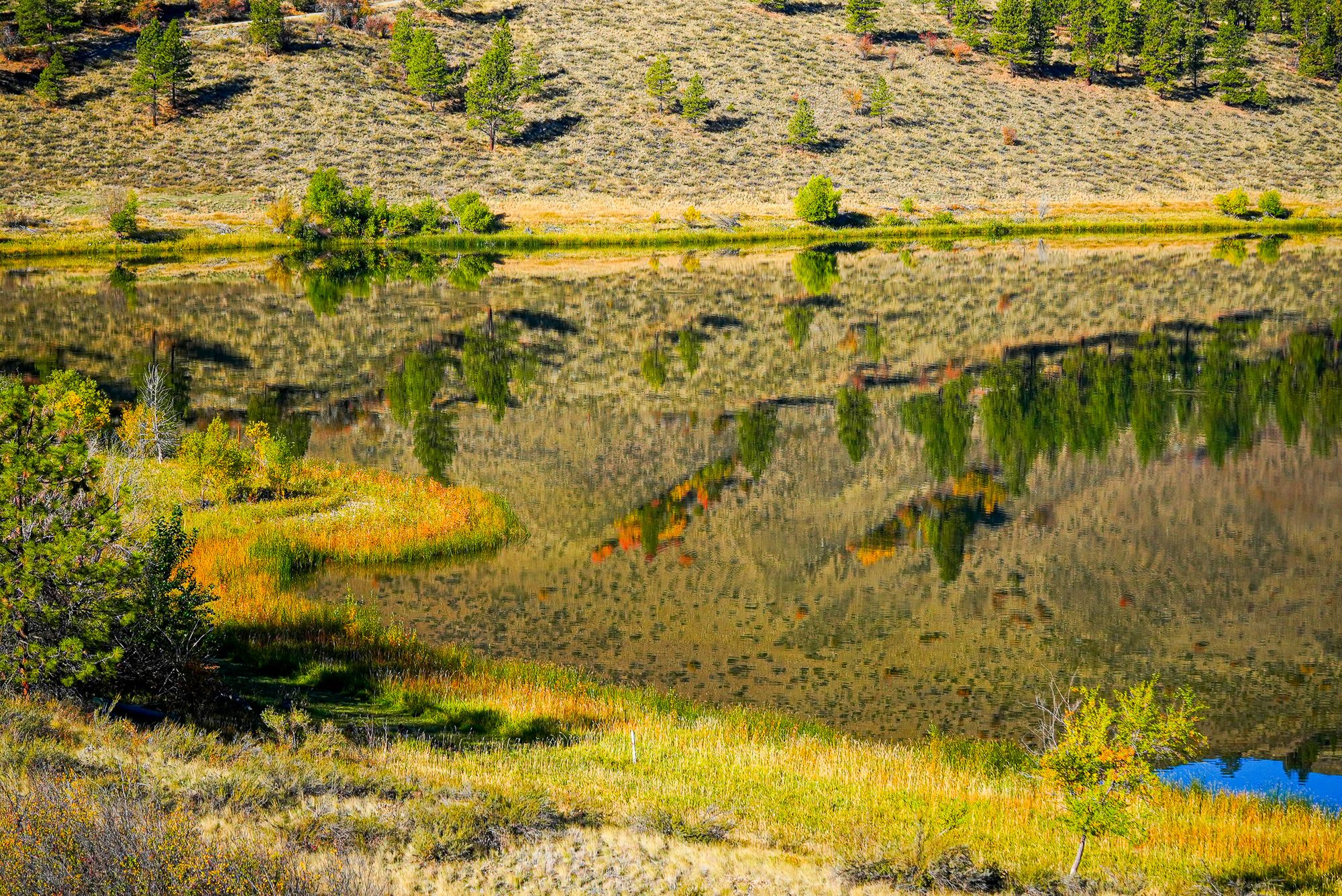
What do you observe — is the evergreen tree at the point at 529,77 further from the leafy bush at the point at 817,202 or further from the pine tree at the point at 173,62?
the leafy bush at the point at 817,202

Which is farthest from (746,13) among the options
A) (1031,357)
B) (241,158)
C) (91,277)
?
(1031,357)

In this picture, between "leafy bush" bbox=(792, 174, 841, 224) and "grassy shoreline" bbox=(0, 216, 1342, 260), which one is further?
"leafy bush" bbox=(792, 174, 841, 224)

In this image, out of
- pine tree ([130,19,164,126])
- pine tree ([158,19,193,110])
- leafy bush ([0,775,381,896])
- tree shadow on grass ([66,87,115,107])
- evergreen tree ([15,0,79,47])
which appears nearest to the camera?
leafy bush ([0,775,381,896])

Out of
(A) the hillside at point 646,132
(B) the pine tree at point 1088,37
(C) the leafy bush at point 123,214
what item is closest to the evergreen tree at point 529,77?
(A) the hillside at point 646,132

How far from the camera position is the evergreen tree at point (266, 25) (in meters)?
116

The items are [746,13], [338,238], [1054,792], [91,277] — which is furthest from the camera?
[746,13]

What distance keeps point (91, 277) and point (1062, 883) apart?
238ft

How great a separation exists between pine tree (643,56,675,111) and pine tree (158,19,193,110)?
46.5m

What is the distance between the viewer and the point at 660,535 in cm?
2520

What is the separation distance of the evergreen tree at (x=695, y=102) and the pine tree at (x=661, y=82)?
7.54 ft

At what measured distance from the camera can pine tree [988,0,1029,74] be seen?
132125mm

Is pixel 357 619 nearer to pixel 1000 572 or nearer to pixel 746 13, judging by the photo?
pixel 1000 572

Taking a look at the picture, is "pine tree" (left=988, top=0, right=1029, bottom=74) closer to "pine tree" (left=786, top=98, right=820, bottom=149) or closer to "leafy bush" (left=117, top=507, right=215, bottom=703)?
"pine tree" (left=786, top=98, right=820, bottom=149)

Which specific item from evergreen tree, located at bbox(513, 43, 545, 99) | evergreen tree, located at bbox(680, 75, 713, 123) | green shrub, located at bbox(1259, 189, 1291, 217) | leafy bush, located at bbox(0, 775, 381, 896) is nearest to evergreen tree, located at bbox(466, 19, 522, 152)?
evergreen tree, located at bbox(513, 43, 545, 99)
